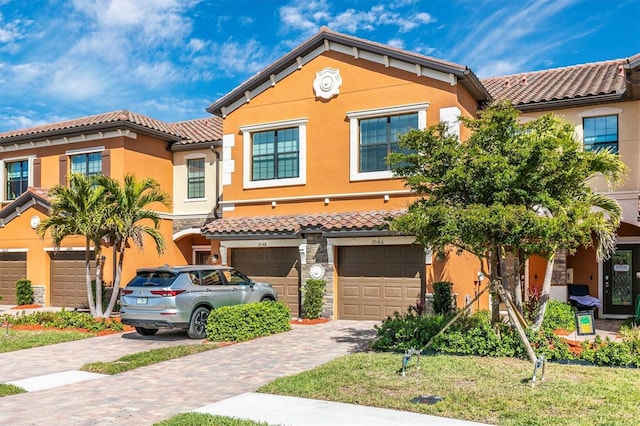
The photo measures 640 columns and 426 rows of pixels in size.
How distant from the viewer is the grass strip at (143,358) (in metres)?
10.5

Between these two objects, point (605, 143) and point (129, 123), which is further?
point (129, 123)

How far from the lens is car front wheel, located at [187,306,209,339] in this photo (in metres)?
13.8

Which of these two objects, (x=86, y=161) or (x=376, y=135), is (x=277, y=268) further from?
(x=86, y=161)

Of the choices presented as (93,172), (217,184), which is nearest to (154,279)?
(217,184)

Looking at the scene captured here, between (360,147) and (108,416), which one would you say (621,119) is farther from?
(108,416)

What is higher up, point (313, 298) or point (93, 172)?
point (93, 172)

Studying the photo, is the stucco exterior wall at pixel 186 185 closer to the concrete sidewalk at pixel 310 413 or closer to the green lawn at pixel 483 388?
the green lawn at pixel 483 388

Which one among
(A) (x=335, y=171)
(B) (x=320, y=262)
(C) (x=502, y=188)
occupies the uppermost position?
(A) (x=335, y=171)

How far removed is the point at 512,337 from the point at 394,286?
630 cm

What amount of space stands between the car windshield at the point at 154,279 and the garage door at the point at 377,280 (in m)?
5.71

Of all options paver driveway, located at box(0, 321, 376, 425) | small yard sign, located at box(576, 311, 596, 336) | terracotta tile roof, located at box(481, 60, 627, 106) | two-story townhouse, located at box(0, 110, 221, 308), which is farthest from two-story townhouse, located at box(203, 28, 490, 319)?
small yard sign, located at box(576, 311, 596, 336)

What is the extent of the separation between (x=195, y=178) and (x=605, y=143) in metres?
15.0

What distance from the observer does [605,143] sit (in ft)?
56.1

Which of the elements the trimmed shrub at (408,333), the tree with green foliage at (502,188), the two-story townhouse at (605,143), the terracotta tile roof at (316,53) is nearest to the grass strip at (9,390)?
the trimmed shrub at (408,333)
